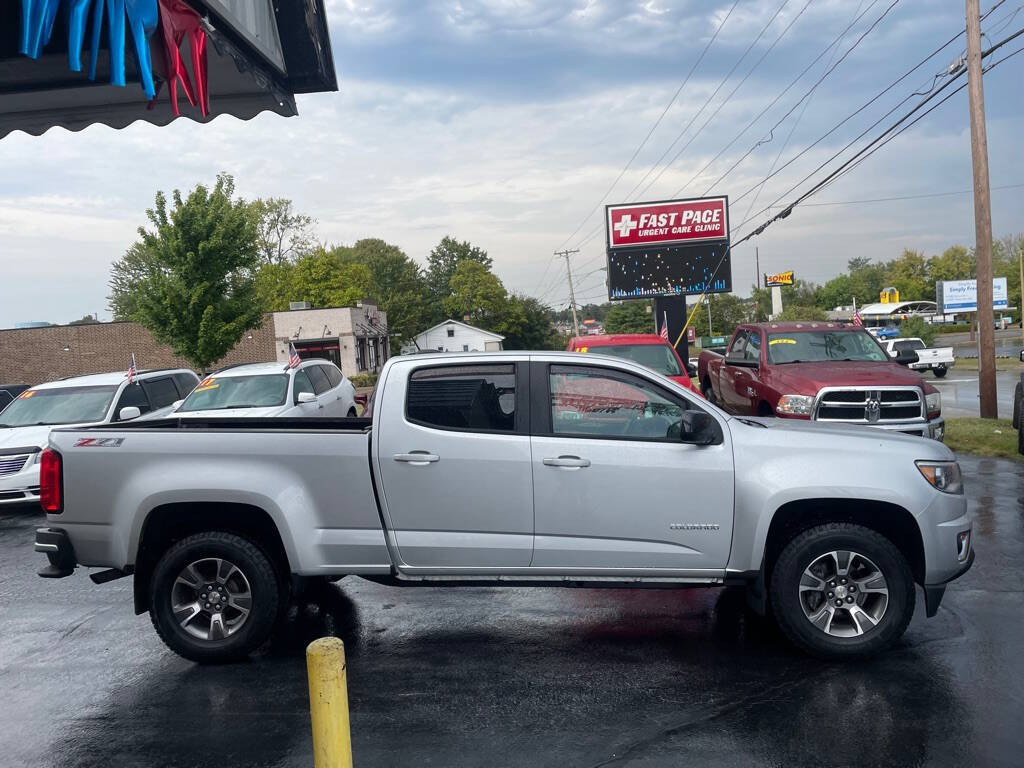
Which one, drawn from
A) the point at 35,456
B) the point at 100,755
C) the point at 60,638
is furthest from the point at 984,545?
the point at 35,456

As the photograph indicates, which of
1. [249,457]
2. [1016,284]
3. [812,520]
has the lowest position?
[812,520]

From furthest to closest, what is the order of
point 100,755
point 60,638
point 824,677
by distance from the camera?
point 60,638 < point 824,677 < point 100,755

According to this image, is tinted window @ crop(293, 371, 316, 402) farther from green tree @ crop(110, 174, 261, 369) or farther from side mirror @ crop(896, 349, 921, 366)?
green tree @ crop(110, 174, 261, 369)

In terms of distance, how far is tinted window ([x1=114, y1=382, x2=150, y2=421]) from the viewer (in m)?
12.6

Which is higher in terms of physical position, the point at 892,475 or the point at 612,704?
the point at 892,475

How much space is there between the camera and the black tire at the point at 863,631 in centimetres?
505

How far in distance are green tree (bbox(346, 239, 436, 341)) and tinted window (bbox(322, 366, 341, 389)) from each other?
79930 mm

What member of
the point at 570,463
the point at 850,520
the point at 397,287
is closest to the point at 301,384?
the point at 570,463

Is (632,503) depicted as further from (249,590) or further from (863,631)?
(249,590)

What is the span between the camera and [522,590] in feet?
22.0

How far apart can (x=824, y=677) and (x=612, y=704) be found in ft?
4.24

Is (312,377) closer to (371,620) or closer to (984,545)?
(371,620)

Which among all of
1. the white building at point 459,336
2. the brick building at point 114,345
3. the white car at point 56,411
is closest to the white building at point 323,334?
the brick building at point 114,345

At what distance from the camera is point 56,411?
40.3 feet
